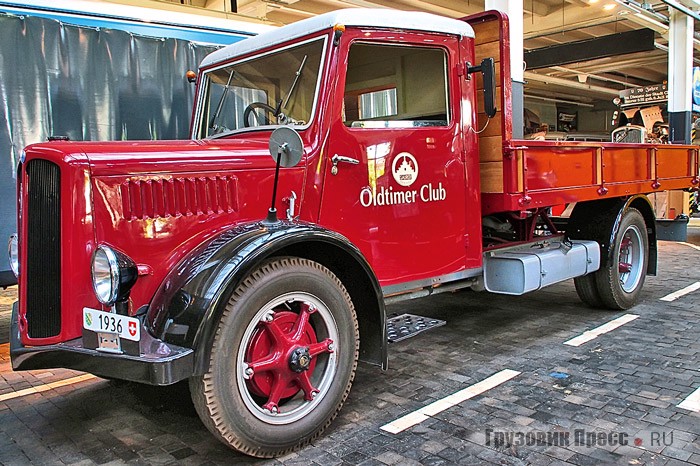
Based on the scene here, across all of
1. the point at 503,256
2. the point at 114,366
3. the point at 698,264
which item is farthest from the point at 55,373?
the point at 698,264

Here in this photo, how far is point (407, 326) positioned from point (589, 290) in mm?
1987

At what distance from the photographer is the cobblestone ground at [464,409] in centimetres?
289

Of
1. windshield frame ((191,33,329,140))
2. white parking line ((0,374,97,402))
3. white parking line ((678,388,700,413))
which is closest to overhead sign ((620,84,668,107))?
white parking line ((678,388,700,413))

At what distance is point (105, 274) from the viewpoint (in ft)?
8.41

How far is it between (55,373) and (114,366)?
2.18 m

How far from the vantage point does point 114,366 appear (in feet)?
8.34

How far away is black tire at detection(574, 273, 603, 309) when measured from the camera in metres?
5.54

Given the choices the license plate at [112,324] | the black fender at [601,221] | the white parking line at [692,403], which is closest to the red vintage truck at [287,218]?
the license plate at [112,324]

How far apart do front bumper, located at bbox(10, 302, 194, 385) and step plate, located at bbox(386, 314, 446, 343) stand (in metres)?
1.93

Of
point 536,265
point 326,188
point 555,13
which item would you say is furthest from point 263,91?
point 555,13

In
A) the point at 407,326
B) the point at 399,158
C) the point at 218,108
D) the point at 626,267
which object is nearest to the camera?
the point at 399,158

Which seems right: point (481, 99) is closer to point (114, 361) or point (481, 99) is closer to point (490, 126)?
A: point (490, 126)

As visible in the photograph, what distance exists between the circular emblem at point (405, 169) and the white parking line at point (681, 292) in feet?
11.8

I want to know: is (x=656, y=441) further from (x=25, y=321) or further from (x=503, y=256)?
(x=25, y=321)
